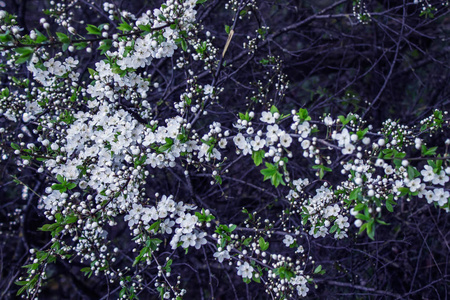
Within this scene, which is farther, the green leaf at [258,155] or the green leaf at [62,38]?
the green leaf at [258,155]

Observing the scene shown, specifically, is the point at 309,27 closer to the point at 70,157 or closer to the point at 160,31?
the point at 160,31

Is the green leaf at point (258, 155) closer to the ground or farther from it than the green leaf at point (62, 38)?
closer to the ground

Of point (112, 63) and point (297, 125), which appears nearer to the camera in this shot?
point (297, 125)

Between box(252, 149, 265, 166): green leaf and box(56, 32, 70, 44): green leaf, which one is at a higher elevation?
box(56, 32, 70, 44): green leaf

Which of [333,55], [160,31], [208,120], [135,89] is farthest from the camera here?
[333,55]

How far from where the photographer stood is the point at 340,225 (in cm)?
313

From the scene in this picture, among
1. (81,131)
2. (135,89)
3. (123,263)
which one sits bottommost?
(123,263)

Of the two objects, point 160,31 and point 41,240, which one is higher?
point 160,31

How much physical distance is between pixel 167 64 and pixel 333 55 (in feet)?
9.57

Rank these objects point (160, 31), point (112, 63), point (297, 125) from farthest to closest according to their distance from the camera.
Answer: point (112, 63) → point (160, 31) → point (297, 125)

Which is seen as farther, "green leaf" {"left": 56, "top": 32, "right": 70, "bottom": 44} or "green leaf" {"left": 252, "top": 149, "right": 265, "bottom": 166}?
"green leaf" {"left": 252, "top": 149, "right": 265, "bottom": 166}

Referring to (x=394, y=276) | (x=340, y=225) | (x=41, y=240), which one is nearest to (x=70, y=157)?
(x=340, y=225)

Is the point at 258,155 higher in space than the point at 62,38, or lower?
lower

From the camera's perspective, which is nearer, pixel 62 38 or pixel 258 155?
pixel 62 38
